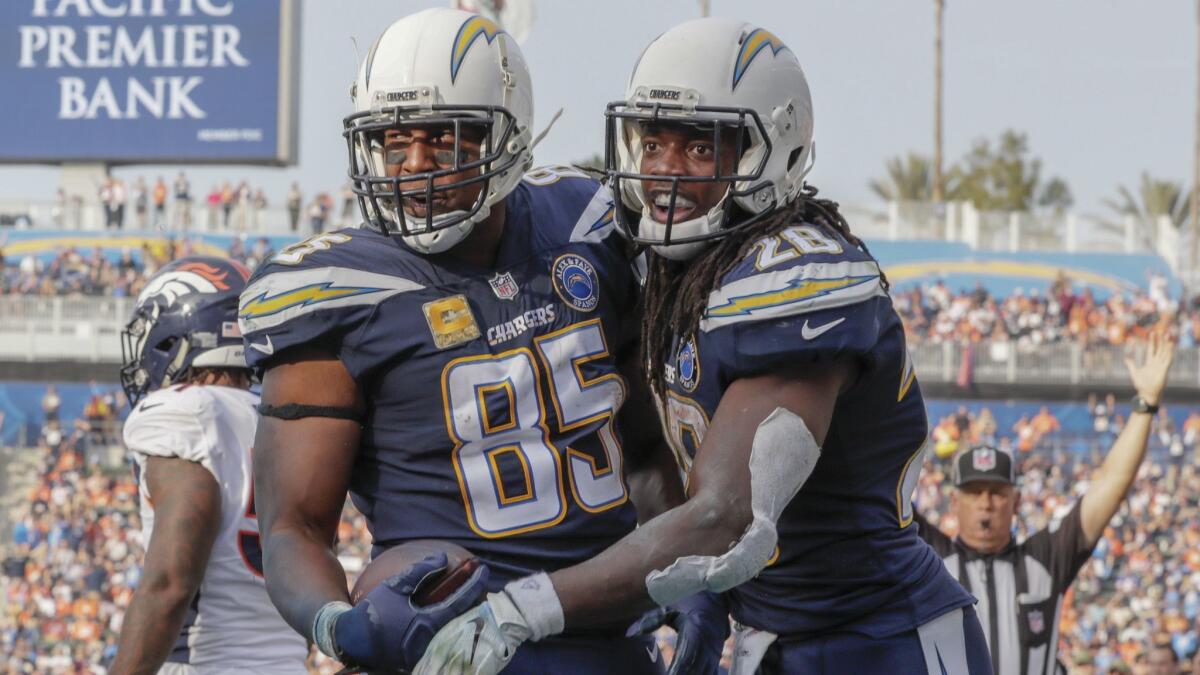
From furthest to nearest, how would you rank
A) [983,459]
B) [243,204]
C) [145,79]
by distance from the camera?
[243,204] < [145,79] < [983,459]

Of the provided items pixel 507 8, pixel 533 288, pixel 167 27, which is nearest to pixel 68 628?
pixel 507 8

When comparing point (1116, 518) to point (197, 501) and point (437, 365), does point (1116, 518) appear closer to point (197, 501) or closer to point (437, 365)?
point (197, 501)

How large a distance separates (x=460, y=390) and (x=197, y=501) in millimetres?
1327

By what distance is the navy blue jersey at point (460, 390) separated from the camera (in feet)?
10.1

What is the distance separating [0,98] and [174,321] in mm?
26514

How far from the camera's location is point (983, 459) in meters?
5.90

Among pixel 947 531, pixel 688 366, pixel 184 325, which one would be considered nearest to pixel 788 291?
pixel 688 366

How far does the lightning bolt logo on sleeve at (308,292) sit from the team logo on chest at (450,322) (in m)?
0.06

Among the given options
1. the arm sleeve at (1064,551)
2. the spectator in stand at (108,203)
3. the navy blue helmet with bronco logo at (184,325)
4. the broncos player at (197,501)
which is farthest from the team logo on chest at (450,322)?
the spectator in stand at (108,203)

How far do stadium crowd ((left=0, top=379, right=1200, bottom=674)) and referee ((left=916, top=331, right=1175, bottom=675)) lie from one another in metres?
8.29

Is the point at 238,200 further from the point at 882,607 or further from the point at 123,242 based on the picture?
the point at 882,607

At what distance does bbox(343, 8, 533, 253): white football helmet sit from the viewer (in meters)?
3.09

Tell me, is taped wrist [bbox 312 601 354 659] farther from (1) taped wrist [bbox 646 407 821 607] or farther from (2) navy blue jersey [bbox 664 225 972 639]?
(2) navy blue jersey [bbox 664 225 972 639]

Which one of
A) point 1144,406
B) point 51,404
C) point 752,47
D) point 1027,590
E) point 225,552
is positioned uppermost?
point 752,47
